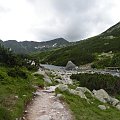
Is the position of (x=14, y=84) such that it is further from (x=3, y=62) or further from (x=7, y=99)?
(x=3, y=62)

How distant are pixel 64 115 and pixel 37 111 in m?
2.33

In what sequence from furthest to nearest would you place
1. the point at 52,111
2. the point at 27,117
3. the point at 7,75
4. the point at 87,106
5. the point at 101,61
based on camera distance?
the point at 101,61, the point at 7,75, the point at 87,106, the point at 52,111, the point at 27,117

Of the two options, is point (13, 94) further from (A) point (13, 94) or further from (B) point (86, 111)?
(B) point (86, 111)

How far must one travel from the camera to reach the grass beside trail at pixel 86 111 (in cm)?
2261

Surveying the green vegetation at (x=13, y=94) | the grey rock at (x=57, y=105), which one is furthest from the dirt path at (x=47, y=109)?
the green vegetation at (x=13, y=94)

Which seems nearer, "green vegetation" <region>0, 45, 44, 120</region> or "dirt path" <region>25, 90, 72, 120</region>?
"green vegetation" <region>0, 45, 44, 120</region>

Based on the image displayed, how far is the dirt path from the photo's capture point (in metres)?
21.7

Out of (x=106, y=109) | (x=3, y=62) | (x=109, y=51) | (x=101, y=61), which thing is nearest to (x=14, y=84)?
(x=106, y=109)

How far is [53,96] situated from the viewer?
1160 inches

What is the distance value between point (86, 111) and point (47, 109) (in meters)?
2.93

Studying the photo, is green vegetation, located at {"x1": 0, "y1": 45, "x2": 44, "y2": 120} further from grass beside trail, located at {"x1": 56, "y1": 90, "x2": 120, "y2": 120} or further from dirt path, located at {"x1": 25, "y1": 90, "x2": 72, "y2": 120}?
grass beside trail, located at {"x1": 56, "y1": 90, "x2": 120, "y2": 120}

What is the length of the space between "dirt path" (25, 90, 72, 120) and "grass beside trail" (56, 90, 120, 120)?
2.27 ft

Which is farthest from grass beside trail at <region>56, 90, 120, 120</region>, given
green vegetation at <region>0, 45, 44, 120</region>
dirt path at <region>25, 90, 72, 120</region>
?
green vegetation at <region>0, 45, 44, 120</region>

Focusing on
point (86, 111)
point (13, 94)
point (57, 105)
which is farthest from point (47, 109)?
point (13, 94)
